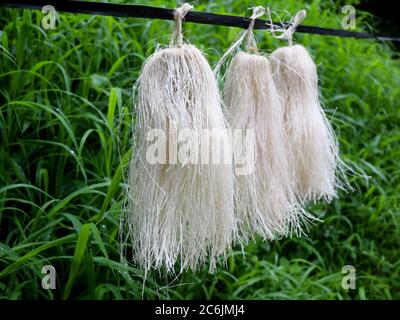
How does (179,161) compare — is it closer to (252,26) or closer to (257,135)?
(257,135)

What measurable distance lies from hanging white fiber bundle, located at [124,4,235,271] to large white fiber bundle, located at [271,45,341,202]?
27 centimetres

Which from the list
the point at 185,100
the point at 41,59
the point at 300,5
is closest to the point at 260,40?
the point at 300,5

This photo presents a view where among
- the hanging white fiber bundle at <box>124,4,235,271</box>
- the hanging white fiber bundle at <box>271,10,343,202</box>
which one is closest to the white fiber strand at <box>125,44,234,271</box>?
the hanging white fiber bundle at <box>124,4,235,271</box>

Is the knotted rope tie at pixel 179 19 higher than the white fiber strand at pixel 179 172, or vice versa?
the knotted rope tie at pixel 179 19

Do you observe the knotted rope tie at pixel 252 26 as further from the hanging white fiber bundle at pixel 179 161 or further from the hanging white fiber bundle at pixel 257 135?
the hanging white fiber bundle at pixel 179 161

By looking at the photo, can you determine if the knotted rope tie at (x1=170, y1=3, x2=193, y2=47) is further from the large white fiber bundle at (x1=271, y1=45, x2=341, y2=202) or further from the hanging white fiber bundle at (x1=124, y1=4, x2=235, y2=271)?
the large white fiber bundle at (x1=271, y1=45, x2=341, y2=202)

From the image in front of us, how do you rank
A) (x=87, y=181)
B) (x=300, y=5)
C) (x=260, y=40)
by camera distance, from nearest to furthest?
(x=87, y=181) < (x=260, y=40) < (x=300, y=5)

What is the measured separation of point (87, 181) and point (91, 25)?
623 mm

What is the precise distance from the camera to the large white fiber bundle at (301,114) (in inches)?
43.9

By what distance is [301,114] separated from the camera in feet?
3.68

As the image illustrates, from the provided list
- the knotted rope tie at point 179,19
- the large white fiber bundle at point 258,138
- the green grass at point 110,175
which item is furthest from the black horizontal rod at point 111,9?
the green grass at point 110,175

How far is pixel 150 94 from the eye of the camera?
88cm

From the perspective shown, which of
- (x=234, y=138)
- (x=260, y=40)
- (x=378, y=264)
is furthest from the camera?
(x=260, y=40)
